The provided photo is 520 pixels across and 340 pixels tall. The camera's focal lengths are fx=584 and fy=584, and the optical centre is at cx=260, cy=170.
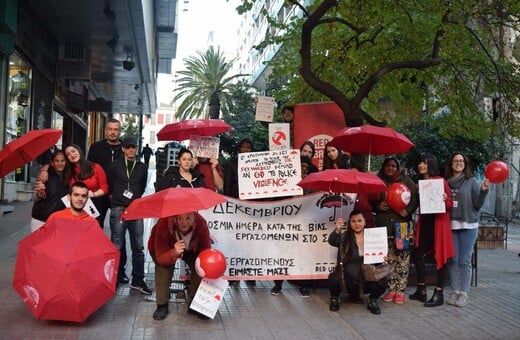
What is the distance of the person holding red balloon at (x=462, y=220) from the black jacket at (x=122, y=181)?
12.5 ft

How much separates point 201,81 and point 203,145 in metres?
42.2

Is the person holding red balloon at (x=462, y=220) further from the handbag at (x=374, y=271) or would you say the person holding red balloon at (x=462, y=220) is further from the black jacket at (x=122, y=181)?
the black jacket at (x=122, y=181)

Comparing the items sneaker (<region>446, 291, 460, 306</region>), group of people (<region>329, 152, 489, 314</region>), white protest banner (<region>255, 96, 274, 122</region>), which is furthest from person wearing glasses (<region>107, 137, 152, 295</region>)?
sneaker (<region>446, 291, 460, 306</region>)

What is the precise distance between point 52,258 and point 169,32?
23493mm

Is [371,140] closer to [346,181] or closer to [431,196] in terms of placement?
[431,196]

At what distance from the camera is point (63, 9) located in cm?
1418

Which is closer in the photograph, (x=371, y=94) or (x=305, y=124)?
(x=305, y=124)

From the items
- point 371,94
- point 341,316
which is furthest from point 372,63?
point 341,316

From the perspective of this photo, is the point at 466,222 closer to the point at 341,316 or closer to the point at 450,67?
the point at 341,316

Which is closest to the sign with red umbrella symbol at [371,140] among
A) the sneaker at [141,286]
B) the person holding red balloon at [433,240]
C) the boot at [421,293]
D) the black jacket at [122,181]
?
the person holding red balloon at [433,240]

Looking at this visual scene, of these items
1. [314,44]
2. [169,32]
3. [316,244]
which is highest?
[169,32]

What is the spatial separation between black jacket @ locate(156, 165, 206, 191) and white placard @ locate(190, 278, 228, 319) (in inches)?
49.1

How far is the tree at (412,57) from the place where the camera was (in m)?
9.09

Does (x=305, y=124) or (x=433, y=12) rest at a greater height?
(x=433, y=12)
